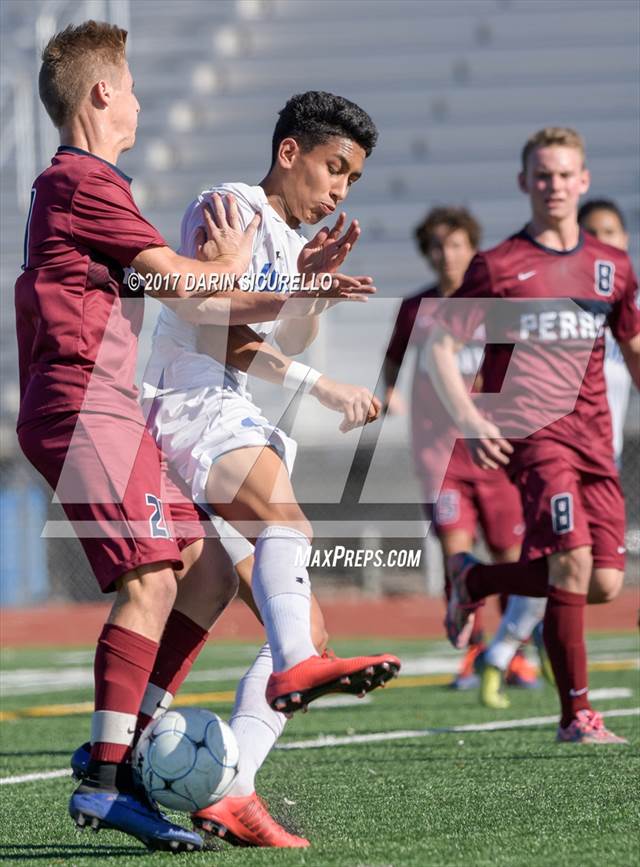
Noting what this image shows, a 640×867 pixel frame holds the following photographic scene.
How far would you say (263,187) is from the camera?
4012mm

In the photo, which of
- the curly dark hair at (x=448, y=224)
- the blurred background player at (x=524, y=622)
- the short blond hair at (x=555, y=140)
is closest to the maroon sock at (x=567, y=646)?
the blurred background player at (x=524, y=622)

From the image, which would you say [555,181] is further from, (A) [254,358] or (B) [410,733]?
(A) [254,358]

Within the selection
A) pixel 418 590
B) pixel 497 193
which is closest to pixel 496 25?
pixel 497 193

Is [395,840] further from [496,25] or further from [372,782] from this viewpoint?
[496,25]

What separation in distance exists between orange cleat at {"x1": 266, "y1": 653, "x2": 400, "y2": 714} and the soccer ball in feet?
0.48

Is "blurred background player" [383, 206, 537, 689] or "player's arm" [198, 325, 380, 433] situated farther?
"blurred background player" [383, 206, 537, 689]

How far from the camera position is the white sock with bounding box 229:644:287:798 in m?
3.38

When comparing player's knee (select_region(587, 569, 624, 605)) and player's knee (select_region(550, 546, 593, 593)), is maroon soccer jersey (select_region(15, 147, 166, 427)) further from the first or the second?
player's knee (select_region(587, 569, 624, 605))

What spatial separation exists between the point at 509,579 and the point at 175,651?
230 centimetres

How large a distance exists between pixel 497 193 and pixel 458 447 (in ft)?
34.3

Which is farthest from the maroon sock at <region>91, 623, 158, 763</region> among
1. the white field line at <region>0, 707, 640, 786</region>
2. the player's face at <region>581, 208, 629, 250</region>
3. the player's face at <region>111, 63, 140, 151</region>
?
the player's face at <region>581, 208, 629, 250</region>

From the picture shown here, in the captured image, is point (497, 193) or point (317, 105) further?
point (497, 193)

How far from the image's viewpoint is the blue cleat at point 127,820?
312 centimetres

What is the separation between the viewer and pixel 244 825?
3322mm
